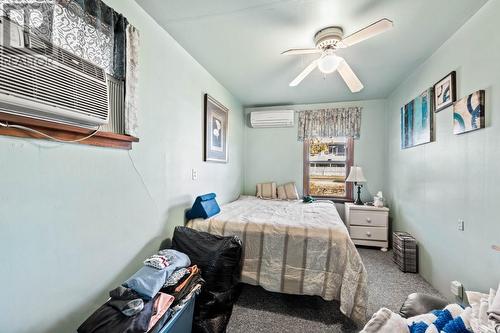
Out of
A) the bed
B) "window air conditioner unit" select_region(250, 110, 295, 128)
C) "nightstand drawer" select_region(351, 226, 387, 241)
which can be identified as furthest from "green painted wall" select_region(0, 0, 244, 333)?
"nightstand drawer" select_region(351, 226, 387, 241)

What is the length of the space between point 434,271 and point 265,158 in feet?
9.43

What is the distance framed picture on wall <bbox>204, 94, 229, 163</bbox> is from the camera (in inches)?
104

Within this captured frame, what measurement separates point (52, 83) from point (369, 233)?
384cm

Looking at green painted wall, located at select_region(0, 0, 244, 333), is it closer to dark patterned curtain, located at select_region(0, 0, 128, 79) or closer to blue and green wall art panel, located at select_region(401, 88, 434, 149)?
dark patterned curtain, located at select_region(0, 0, 128, 79)

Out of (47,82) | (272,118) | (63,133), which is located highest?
(272,118)

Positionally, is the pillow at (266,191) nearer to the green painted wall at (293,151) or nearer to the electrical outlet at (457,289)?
the green painted wall at (293,151)

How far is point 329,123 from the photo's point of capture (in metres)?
3.82

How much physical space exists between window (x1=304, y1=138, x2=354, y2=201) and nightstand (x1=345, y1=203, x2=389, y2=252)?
571mm

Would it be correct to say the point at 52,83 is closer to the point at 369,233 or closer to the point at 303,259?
the point at 303,259

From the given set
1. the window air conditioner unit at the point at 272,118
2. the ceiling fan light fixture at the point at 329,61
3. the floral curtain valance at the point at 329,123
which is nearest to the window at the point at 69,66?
the ceiling fan light fixture at the point at 329,61

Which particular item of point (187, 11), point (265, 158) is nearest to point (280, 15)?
point (187, 11)

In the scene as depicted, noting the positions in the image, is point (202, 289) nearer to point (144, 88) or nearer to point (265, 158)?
point (144, 88)

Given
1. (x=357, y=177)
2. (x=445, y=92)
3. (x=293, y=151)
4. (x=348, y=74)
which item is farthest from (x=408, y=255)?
(x=293, y=151)

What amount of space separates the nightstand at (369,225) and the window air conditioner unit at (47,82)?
11.2 ft
